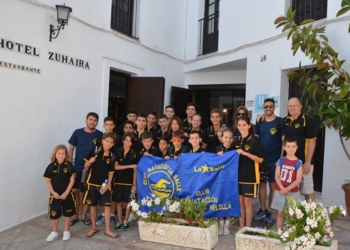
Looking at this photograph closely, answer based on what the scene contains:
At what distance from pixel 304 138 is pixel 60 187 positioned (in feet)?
11.7

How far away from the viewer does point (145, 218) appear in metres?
4.67

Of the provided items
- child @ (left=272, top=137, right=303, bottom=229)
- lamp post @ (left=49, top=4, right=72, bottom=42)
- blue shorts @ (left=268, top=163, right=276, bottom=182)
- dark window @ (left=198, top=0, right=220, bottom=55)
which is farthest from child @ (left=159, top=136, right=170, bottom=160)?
dark window @ (left=198, top=0, right=220, bottom=55)

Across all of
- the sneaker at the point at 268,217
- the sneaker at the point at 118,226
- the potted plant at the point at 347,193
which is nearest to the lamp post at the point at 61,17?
the sneaker at the point at 118,226

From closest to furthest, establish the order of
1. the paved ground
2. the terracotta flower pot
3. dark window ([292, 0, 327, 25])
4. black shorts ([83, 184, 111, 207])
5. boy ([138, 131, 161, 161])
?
the paved ground
black shorts ([83, 184, 111, 207])
boy ([138, 131, 161, 161])
the terracotta flower pot
dark window ([292, 0, 327, 25])

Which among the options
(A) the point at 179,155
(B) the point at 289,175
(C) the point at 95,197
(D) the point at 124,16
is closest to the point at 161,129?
(A) the point at 179,155

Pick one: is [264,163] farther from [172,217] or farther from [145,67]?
[145,67]

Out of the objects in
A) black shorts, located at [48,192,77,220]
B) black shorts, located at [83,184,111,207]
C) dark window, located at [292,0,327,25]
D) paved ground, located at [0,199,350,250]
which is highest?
dark window, located at [292,0,327,25]

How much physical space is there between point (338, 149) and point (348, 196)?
0.92 meters

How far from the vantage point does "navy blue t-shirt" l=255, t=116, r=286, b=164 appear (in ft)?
17.3

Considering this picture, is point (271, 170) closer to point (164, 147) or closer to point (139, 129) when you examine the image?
point (164, 147)

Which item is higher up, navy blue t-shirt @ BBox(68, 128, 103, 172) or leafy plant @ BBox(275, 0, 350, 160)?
leafy plant @ BBox(275, 0, 350, 160)

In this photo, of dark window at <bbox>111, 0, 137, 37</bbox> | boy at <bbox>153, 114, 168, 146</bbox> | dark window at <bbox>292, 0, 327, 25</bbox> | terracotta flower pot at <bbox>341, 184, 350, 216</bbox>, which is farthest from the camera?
dark window at <bbox>111, 0, 137, 37</bbox>

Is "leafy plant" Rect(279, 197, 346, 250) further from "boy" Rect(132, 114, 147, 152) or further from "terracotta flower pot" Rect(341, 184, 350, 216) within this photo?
"boy" Rect(132, 114, 147, 152)

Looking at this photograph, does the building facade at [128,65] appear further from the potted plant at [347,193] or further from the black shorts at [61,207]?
the black shorts at [61,207]
